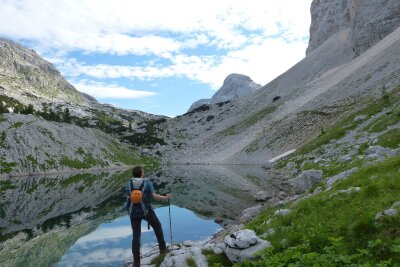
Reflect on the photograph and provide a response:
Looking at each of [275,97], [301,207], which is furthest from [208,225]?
[275,97]

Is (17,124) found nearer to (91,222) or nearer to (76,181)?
(76,181)

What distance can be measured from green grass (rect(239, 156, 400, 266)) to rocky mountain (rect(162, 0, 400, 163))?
214 feet

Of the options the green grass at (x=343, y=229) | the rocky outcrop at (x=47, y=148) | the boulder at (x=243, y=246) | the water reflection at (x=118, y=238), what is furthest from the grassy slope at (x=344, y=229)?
the rocky outcrop at (x=47, y=148)

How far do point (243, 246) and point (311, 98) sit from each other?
113779mm

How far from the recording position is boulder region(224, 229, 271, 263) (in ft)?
45.6

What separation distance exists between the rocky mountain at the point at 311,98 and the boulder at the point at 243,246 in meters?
69.1

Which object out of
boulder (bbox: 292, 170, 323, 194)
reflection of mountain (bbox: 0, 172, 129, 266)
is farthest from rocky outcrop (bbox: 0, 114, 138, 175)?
boulder (bbox: 292, 170, 323, 194)

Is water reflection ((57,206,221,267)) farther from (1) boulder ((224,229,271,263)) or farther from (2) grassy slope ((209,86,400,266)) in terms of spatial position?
(2) grassy slope ((209,86,400,266))

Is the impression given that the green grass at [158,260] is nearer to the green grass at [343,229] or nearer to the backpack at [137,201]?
the backpack at [137,201]

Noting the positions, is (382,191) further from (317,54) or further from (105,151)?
(317,54)

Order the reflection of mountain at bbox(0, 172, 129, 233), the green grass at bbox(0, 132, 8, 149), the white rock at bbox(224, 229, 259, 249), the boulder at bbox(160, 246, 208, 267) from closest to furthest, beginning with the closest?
the white rock at bbox(224, 229, 259, 249), the boulder at bbox(160, 246, 208, 267), the reflection of mountain at bbox(0, 172, 129, 233), the green grass at bbox(0, 132, 8, 149)

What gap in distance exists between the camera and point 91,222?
3903 centimetres

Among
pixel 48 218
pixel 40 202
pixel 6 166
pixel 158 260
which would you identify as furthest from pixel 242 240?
pixel 6 166

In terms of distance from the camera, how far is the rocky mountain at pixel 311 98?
9338 cm
